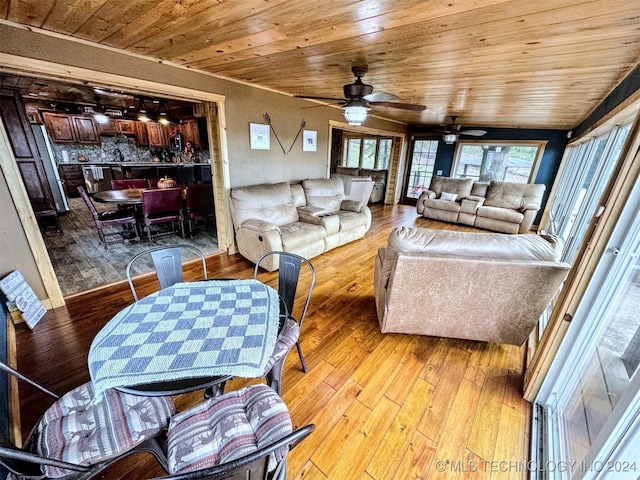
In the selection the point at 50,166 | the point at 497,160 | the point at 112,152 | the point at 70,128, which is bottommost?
the point at 50,166

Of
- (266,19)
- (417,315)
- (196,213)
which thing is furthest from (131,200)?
(417,315)

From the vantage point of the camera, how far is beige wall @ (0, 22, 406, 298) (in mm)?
1943

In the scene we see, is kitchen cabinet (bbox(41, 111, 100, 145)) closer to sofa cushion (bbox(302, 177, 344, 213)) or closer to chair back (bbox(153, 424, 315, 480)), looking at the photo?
sofa cushion (bbox(302, 177, 344, 213))

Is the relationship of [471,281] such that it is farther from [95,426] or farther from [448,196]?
[448,196]

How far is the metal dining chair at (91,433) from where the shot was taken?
0.89 meters

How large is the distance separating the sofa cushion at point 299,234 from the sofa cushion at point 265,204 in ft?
0.61

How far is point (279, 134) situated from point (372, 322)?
10.2 ft

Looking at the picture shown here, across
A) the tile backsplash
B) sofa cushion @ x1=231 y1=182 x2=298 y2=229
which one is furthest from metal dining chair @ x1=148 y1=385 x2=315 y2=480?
the tile backsplash

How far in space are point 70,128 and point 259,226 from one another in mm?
6952

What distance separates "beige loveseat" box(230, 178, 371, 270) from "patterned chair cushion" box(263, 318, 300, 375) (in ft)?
5.07

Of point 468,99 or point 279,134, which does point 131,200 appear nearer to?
point 279,134

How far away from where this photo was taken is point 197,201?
416 cm

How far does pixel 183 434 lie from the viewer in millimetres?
988

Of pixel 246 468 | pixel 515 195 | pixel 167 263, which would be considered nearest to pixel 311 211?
pixel 167 263
